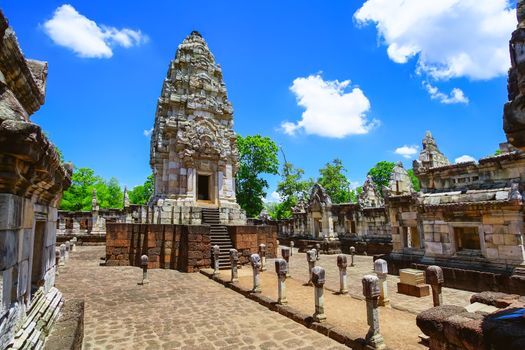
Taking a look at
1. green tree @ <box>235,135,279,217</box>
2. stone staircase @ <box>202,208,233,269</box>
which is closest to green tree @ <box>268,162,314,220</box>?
green tree @ <box>235,135,279,217</box>

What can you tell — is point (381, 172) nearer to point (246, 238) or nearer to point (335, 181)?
point (335, 181)

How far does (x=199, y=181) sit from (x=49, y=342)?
15919mm

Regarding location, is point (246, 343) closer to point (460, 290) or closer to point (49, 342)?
point (49, 342)

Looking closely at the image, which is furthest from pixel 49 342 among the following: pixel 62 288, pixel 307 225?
pixel 307 225

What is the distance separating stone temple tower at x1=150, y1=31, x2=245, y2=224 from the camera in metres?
16.5

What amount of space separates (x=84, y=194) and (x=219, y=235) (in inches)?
1244

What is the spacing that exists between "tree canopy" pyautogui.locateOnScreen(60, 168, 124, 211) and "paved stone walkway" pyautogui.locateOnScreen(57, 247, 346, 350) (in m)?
31.6

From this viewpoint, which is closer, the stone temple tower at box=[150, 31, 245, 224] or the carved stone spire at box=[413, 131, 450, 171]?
the carved stone spire at box=[413, 131, 450, 171]

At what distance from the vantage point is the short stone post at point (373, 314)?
468cm

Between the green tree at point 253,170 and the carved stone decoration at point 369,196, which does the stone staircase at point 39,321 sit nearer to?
the carved stone decoration at point 369,196

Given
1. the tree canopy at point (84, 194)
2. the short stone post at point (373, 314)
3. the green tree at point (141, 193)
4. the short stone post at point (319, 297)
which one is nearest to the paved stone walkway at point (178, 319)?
the short stone post at point (319, 297)

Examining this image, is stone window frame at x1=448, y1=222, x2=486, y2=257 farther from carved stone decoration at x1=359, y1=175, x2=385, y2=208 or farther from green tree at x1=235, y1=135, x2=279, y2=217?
green tree at x1=235, y1=135, x2=279, y2=217

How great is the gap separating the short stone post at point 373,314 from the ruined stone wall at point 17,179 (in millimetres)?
4572

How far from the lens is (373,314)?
15.9 feet
